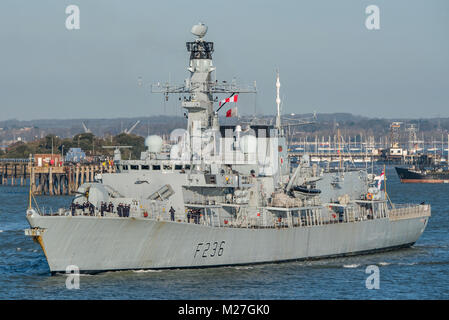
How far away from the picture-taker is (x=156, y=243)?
113 ft

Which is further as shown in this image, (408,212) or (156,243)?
(408,212)

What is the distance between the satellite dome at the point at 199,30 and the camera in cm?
3984

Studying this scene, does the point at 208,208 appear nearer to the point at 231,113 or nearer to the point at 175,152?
the point at 175,152

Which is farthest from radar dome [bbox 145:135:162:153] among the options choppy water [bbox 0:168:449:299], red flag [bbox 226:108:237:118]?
choppy water [bbox 0:168:449:299]

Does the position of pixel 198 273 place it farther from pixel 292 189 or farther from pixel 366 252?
pixel 366 252

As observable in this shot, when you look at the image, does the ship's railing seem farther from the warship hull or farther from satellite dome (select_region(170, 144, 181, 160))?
satellite dome (select_region(170, 144, 181, 160))

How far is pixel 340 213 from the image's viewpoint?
44.2 m

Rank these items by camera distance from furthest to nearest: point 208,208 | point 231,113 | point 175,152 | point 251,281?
point 231,113 → point 175,152 → point 208,208 → point 251,281

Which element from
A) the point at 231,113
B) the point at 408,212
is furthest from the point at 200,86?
the point at 408,212

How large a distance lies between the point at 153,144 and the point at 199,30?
20.2ft

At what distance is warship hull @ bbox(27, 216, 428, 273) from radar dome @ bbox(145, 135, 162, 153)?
5688 mm

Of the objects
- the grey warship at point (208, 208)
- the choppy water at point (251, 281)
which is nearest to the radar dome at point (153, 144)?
the grey warship at point (208, 208)

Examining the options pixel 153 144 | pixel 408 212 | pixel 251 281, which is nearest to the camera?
pixel 251 281
